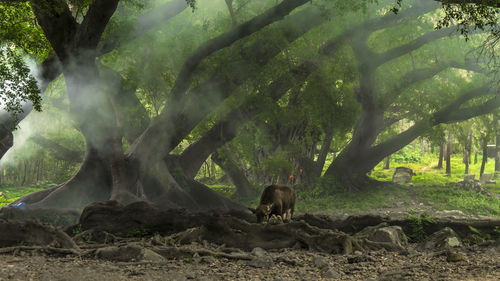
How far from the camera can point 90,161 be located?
1742cm

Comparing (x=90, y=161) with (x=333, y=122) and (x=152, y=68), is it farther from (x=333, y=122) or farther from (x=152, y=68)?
(x=333, y=122)

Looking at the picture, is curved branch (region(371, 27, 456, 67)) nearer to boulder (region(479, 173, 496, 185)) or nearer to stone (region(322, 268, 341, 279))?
stone (region(322, 268, 341, 279))

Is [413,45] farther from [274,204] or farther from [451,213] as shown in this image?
[274,204]

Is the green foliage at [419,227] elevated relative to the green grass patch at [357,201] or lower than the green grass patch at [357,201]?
lower

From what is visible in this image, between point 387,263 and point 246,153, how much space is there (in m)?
15.5

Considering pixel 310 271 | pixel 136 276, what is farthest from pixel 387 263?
pixel 136 276

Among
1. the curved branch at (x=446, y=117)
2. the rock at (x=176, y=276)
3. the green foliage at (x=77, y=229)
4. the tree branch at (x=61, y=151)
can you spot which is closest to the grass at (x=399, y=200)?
the curved branch at (x=446, y=117)

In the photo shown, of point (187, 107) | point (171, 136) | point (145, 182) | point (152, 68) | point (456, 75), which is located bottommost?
point (145, 182)

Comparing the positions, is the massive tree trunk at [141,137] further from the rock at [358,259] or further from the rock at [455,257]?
the rock at [455,257]

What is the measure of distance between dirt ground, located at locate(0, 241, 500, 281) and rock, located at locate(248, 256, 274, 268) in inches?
1.7

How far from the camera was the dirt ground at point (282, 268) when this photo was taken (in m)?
6.57

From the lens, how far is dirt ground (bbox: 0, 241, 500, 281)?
6574 millimetres

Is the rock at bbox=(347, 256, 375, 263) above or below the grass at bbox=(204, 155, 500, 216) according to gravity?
below

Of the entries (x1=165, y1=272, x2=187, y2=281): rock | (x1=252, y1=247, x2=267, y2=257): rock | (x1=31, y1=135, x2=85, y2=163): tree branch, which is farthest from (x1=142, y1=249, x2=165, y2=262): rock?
(x1=31, y1=135, x2=85, y2=163): tree branch
